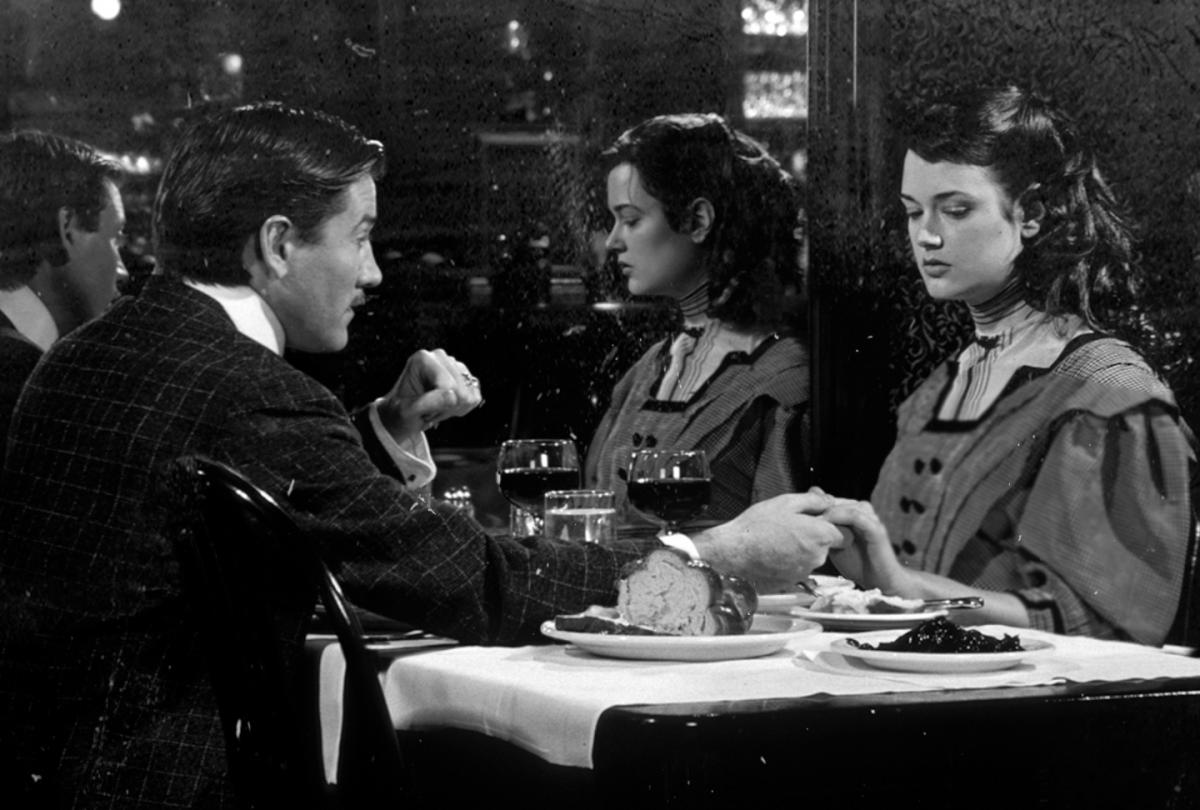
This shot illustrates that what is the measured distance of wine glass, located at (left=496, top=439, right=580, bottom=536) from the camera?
2.83 metres

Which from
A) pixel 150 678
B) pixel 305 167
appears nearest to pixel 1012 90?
pixel 305 167

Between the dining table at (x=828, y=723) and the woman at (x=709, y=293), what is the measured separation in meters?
1.41

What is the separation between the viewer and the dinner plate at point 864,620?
93.7 inches

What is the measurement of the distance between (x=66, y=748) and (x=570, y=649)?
1.95 feet

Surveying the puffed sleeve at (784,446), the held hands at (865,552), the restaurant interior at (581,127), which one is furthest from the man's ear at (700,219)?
the held hands at (865,552)

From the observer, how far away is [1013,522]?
3100mm

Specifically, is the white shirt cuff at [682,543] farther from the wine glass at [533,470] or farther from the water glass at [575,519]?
the wine glass at [533,470]

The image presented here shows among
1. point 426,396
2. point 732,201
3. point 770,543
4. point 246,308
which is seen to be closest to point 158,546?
point 246,308

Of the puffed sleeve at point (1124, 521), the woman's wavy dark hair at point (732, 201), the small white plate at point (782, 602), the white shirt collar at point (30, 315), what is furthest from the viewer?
the woman's wavy dark hair at point (732, 201)

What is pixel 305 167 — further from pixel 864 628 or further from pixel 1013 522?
pixel 1013 522

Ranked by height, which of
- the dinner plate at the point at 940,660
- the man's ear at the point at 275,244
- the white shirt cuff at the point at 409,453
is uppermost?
the man's ear at the point at 275,244

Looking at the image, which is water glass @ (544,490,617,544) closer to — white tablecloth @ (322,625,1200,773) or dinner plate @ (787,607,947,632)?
dinner plate @ (787,607,947,632)

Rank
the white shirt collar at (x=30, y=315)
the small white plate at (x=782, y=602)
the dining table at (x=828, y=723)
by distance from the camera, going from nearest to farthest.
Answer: the dining table at (x=828, y=723)
the small white plate at (x=782, y=602)
the white shirt collar at (x=30, y=315)

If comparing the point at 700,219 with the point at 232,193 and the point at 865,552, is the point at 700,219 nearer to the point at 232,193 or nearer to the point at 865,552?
the point at 865,552
